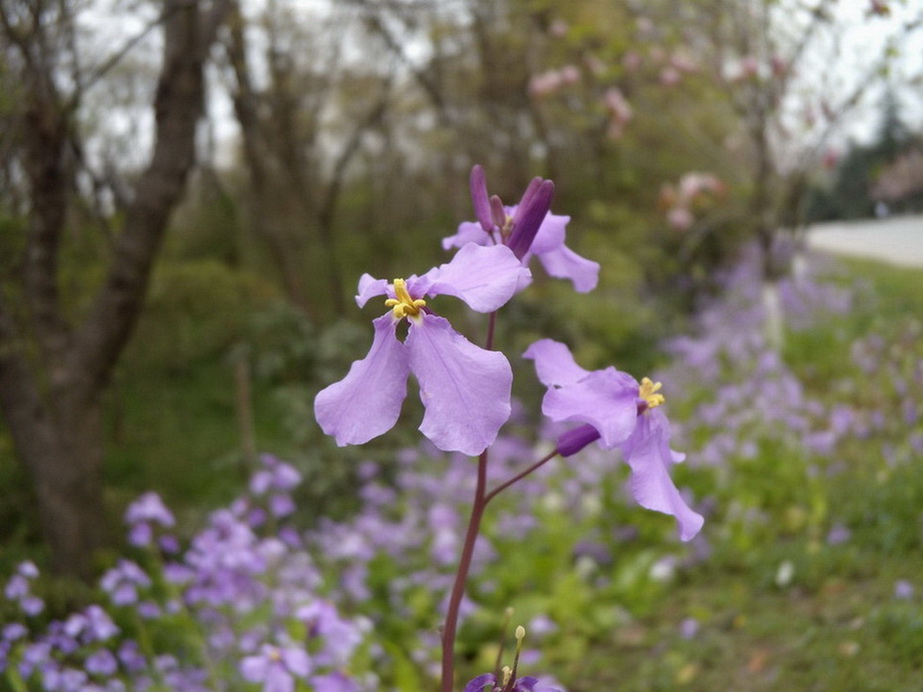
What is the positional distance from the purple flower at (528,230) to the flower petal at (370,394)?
0.60 ft

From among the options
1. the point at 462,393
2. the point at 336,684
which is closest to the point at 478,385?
the point at 462,393

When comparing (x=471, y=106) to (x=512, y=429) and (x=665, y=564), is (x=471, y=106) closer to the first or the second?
(x=512, y=429)

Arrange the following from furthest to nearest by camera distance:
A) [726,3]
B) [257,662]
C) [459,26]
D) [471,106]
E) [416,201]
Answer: [416,201]
[471,106]
[459,26]
[726,3]
[257,662]

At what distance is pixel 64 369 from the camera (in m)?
3.46

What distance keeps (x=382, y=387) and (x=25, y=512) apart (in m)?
3.43

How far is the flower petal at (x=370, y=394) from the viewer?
36.4 inches

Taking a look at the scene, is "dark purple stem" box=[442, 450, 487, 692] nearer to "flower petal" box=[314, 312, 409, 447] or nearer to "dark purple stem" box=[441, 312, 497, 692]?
"dark purple stem" box=[441, 312, 497, 692]

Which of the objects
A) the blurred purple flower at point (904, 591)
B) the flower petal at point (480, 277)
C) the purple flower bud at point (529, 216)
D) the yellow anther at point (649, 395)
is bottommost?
the yellow anther at point (649, 395)

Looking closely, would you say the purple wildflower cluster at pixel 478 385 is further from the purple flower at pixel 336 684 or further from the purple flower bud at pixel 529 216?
the purple flower at pixel 336 684

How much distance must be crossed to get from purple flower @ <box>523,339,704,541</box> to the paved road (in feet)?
32.6

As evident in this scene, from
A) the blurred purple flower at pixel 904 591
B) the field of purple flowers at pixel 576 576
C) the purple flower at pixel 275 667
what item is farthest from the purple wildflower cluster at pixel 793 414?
the purple flower at pixel 275 667

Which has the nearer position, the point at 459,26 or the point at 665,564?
the point at 665,564

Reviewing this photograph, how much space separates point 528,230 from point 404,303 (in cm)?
19

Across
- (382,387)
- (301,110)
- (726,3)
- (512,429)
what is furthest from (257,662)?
(301,110)
